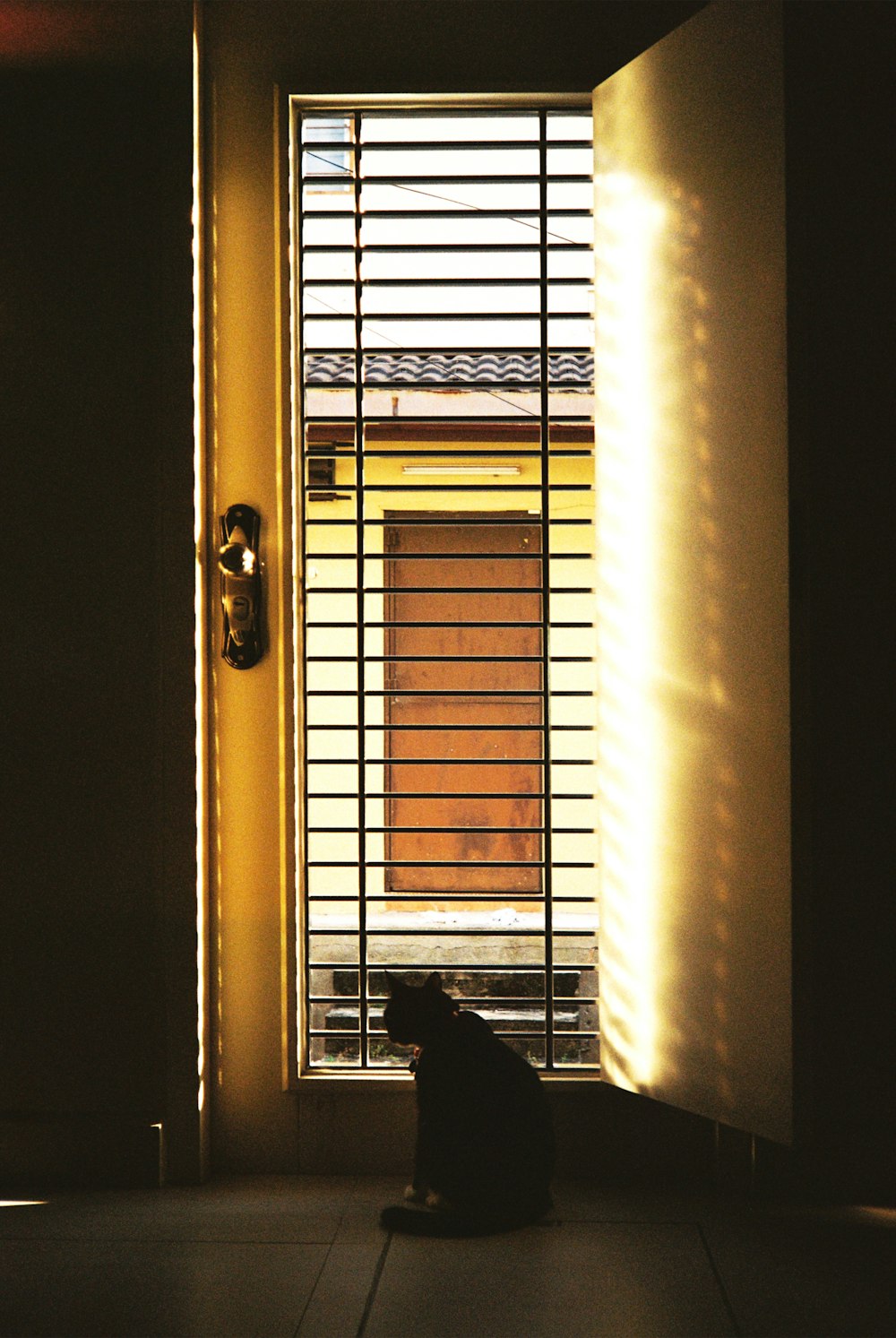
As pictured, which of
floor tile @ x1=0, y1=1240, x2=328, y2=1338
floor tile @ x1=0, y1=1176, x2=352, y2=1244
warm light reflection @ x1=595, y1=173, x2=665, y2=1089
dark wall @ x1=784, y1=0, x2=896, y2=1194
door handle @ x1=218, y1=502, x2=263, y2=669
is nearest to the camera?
floor tile @ x1=0, y1=1240, x2=328, y2=1338

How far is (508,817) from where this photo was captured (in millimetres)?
3053

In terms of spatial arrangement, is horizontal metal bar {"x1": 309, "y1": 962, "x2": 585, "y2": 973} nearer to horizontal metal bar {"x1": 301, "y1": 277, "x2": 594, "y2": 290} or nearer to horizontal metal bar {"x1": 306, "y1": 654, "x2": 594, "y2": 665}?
horizontal metal bar {"x1": 306, "y1": 654, "x2": 594, "y2": 665}

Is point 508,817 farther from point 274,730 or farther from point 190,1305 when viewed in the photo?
point 190,1305

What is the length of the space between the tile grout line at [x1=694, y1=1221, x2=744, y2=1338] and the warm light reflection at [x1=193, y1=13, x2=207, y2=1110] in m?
1.30

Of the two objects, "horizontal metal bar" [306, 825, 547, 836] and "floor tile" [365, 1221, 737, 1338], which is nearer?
"floor tile" [365, 1221, 737, 1338]

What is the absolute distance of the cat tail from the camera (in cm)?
244

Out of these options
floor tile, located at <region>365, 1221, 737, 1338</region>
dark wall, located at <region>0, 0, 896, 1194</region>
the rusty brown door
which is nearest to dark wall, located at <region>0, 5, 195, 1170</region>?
dark wall, located at <region>0, 0, 896, 1194</region>

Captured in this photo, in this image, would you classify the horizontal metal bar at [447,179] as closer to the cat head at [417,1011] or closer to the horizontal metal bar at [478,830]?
the horizontal metal bar at [478,830]

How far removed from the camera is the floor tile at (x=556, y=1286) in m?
2.13

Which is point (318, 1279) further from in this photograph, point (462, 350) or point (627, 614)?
point (462, 350)

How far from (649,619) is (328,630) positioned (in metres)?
0.90

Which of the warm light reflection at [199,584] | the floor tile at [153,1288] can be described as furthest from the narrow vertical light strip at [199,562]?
the floor tile at [153,1288]

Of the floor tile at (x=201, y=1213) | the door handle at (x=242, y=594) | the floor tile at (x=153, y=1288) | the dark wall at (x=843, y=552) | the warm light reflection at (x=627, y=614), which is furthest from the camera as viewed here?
the door handle at (x=242, y=594)

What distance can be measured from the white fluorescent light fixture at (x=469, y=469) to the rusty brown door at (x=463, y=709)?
13 cm
